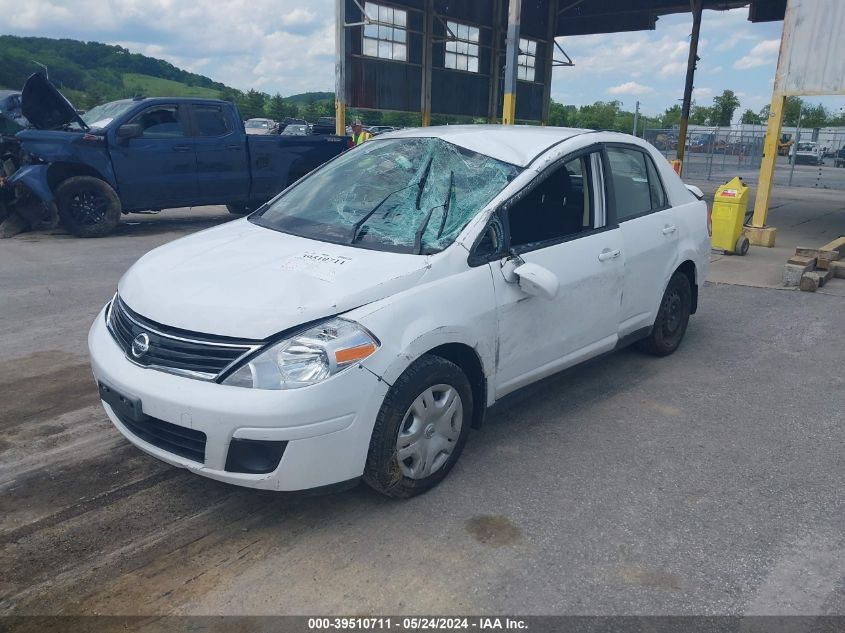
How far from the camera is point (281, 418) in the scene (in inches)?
105

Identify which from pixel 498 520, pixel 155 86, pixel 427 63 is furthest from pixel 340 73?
pixel 155 86

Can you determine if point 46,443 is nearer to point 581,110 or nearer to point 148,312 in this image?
point 148,312

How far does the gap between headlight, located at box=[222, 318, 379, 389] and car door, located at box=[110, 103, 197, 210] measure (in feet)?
28.9

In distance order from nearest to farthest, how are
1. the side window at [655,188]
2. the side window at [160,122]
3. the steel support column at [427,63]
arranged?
the side window at [655,188]
the side window at [160,122]
the steel support column at [427,63]

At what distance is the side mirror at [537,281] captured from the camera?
11.2 ft

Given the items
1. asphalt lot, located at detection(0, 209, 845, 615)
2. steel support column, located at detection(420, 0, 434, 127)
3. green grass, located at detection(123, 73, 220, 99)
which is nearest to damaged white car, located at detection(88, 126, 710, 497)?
asphalt lot, located at detection(0, 209, 845, 615)

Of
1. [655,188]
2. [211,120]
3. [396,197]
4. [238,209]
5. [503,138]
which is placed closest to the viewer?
[396,197]

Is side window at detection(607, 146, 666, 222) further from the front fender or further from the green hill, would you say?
the green hill

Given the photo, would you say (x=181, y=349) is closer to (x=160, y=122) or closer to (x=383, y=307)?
(x=383, y=307)

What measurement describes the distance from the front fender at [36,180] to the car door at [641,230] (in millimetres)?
8667

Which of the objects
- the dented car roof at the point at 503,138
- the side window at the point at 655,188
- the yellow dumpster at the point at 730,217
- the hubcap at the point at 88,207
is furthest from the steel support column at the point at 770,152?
the hubcap at the point at 88,207

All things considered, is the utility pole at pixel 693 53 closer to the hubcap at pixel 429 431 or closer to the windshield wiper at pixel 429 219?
the windshield wiper at pixel 429 219

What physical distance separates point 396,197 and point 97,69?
85099mm

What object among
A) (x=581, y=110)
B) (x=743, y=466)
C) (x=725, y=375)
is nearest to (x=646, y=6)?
(x=725, y=375)
